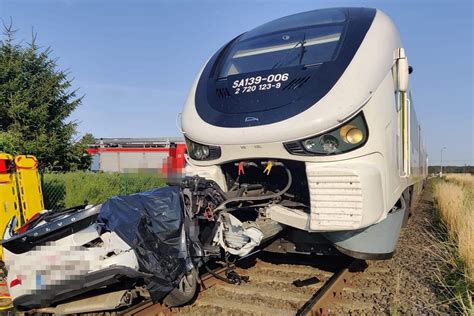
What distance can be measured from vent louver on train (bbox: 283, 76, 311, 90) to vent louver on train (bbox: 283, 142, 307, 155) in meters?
0.63

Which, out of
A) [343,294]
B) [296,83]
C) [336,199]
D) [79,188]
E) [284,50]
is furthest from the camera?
[79,188]

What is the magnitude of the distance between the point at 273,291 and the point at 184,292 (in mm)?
1140

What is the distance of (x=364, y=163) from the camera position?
14.2ft

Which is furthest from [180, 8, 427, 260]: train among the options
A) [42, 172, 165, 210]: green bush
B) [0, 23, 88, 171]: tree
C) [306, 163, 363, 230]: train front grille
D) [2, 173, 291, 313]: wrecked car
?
[0, 23, 88, 171]: tree

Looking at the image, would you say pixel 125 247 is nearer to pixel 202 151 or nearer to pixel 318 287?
pixel 202 151

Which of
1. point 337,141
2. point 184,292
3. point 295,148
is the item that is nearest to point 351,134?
point 337,141

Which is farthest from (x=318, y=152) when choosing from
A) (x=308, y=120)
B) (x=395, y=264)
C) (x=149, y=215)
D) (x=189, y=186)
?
(x=395, y=264)

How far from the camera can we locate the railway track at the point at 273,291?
4.38 metres

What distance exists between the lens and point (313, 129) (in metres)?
4.38

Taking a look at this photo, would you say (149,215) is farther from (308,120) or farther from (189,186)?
(308,120)

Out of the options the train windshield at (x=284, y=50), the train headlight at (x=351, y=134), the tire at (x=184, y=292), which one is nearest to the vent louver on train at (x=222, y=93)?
the train windshield at (x=284, y=50)

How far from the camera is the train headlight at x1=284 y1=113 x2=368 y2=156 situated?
442 centimetres

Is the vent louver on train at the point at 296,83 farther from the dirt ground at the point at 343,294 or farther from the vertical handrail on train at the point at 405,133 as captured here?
the dirt ground at the point at 343,294

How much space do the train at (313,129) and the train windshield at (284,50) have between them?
0.01 metres
